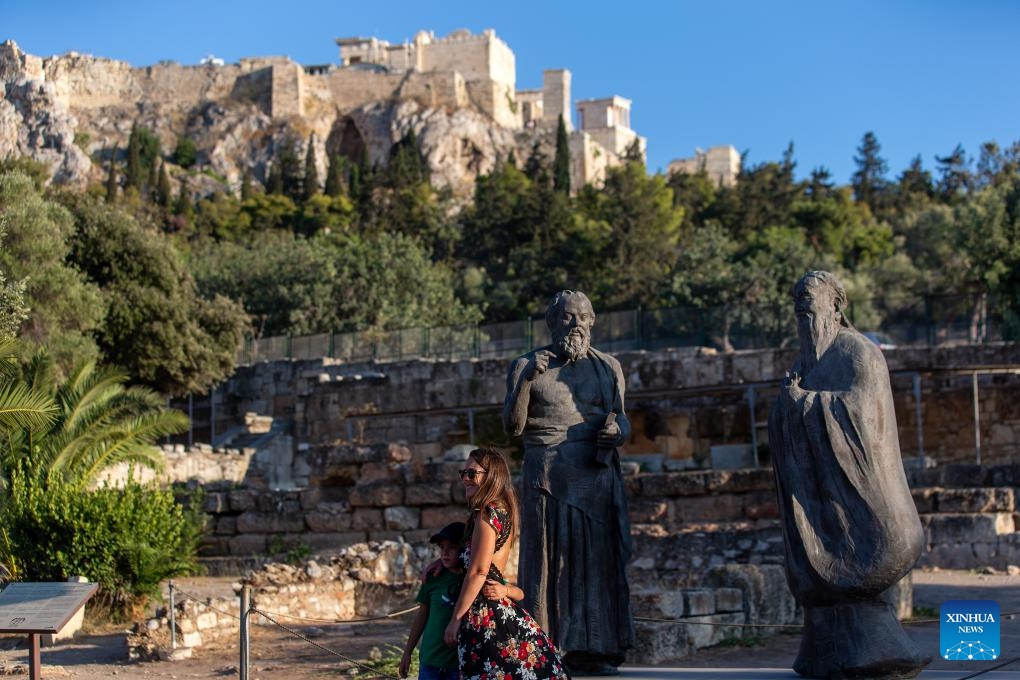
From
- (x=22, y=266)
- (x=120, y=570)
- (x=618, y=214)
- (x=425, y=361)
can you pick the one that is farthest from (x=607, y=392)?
(x=618, y=214)

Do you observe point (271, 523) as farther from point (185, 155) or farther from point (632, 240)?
point (185, 155)

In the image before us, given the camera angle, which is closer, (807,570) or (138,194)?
(807,570)

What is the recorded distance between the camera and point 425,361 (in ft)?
88.5

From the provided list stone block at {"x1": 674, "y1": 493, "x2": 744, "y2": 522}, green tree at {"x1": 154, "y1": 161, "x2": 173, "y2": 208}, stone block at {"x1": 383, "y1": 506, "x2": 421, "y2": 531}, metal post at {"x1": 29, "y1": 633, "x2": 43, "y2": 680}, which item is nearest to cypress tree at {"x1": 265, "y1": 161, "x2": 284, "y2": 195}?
green tree at {"x1": 154, "y1": 161, "x2": 173, "y2": 208}

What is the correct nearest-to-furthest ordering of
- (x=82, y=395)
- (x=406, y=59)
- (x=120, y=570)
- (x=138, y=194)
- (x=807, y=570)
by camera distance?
(x=807, y=570)
(x=120, y=570)
(x=82, y=395)
(x=138, y=194)
(x=406, y=59)

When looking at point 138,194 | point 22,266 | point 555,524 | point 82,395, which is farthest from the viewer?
point 138,194

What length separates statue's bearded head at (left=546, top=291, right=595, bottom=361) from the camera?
8.98m

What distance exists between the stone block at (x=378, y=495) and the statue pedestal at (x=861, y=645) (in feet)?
38.0

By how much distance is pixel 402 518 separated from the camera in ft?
61.1

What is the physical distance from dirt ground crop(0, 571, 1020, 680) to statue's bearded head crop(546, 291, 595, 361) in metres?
2.83

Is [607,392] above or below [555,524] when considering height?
above

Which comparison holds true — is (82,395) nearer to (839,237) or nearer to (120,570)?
(120,570)

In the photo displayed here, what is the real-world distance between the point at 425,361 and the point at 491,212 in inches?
1306

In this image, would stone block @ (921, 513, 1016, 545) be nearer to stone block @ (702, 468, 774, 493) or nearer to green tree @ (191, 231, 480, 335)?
stone block @ (702, 468, 774, 493)
